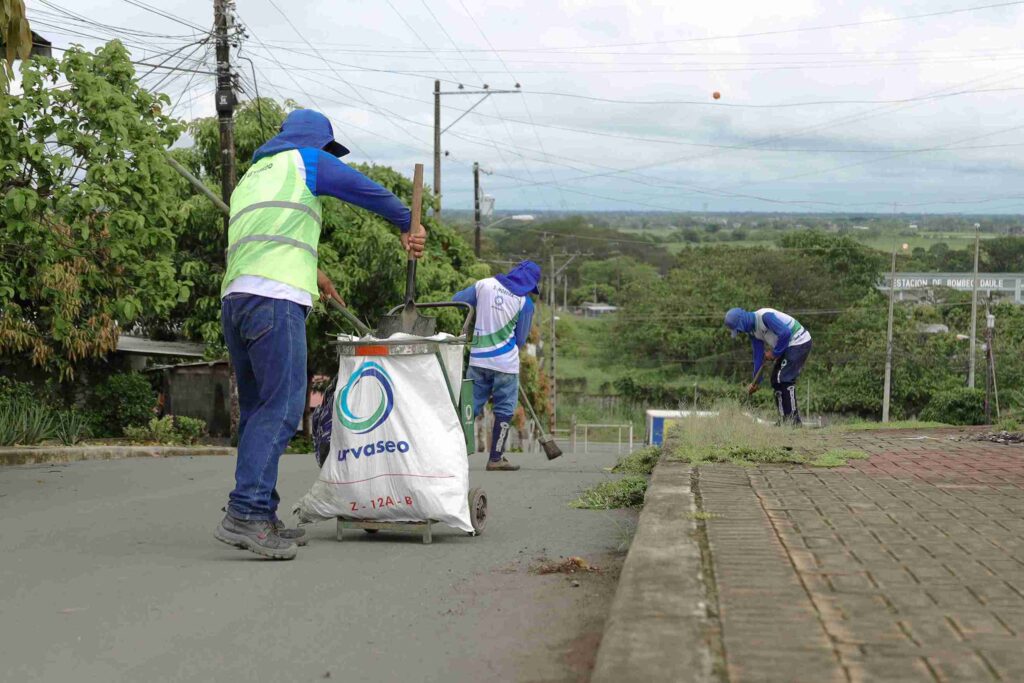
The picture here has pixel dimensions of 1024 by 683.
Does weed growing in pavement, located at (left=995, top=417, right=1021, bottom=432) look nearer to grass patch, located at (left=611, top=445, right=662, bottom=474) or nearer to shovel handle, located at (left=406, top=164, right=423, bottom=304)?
grass patch, located at (left=611, top=445, right=662, bottom=474)

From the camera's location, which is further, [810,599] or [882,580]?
[882,580]

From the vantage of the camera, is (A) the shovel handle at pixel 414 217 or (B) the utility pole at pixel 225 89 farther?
(B) the utility pole at pixel 225 89

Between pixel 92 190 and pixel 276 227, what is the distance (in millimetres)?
3933

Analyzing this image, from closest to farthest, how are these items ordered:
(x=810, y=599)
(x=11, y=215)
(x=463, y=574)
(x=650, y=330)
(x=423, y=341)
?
(x=810, y=599), (x=463, y=574), (x=423, y=341), (x=11, y=215), (x=650, y=330)

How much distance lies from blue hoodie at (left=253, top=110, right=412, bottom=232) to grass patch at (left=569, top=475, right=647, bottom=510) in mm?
2350

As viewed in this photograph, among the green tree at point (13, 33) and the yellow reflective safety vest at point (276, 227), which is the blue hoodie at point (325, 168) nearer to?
the yellow reflective safety vest at point (276, 227)

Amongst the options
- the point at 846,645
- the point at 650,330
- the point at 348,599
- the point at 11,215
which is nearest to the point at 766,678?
the point at 846,645

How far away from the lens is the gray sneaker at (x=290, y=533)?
244 inches

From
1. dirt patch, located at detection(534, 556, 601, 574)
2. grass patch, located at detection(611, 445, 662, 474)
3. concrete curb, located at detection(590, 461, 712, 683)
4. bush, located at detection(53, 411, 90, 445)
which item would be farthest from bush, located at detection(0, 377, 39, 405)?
concrete curb, located at detection(590, 461, 712, 683)

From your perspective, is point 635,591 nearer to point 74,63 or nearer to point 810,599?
point 810,599

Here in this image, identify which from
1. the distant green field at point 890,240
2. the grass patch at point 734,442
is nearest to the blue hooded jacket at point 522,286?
the grass patch at point 734,442

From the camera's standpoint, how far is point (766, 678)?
3.15 metres

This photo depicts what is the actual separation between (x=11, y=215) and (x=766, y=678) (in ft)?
25.4

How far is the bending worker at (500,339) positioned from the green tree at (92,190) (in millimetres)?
2730
